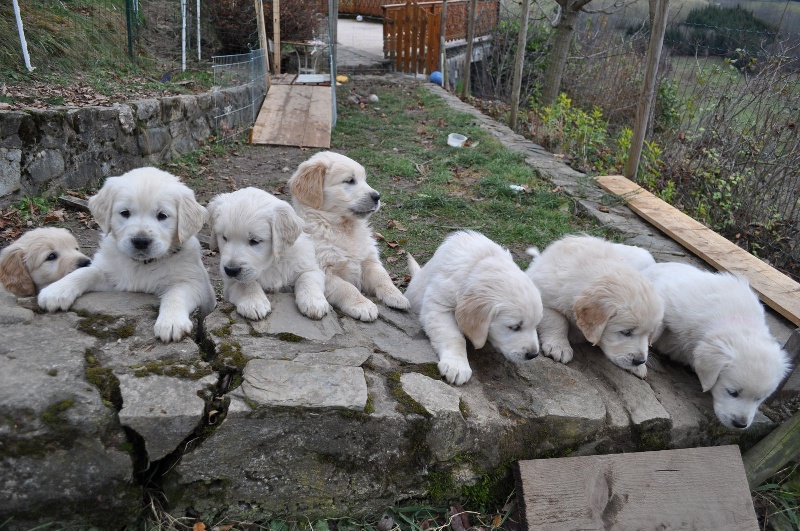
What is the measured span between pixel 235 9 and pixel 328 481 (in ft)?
37.7

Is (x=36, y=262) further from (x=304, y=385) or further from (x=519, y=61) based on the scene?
(x=519, y=61)

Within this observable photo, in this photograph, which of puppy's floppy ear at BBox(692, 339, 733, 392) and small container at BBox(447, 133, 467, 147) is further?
small container at BBox(447, 133, 467, 147)

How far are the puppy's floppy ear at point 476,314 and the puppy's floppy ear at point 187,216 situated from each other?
1.53m

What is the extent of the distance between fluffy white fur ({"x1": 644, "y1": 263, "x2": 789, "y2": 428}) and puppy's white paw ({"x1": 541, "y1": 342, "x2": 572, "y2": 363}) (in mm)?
656

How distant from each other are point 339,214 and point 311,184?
11.7 inches

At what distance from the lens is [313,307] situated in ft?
11.3

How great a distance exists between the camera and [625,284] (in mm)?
3338

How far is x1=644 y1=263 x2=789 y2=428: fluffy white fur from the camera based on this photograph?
10.6ft

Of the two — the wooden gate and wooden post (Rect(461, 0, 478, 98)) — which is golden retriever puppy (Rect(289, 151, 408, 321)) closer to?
wooden post (Rect(461, 0, 478, 98))

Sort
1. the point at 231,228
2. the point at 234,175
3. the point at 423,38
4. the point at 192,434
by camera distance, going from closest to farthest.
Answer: the point at 192,434 → the point at 231,228 → the point at 234,175 → the point at 423,38

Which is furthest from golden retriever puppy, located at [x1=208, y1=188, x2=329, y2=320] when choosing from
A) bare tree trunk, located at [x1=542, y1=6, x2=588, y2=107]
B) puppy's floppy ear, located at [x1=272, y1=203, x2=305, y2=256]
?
bare tree trunk, located at [x1=542, y1=6, x2=588, y2=107]

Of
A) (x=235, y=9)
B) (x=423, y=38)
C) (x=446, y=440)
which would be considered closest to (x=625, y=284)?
(x=446, y=440)

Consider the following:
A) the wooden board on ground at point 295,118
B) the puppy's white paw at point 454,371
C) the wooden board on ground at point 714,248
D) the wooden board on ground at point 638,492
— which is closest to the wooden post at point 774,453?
the wooden board on ground at point 638,492

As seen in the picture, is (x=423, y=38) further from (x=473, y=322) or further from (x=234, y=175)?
(x=473, y=322)
